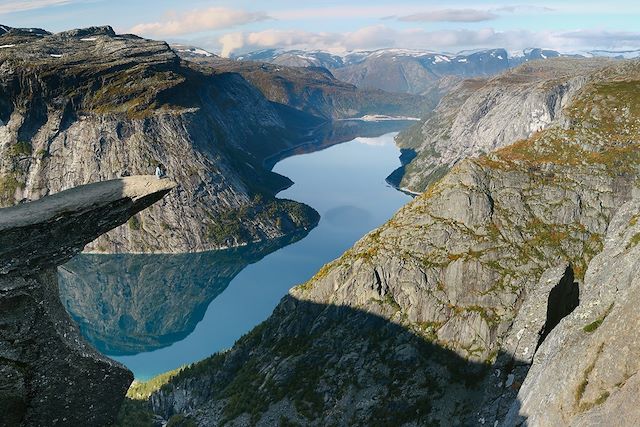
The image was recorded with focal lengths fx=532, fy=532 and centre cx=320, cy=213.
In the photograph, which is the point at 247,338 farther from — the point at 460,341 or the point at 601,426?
the point at 601,426

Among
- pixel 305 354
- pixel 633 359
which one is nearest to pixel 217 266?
pixel 305 354

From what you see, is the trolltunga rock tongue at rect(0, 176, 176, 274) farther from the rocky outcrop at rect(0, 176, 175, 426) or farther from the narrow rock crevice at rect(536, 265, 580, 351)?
the narrow rock crevice at rect(536, 265, 580, 351)

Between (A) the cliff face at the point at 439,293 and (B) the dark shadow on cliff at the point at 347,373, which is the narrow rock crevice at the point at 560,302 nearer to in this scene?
(A) the cliff face at the point at 439,293

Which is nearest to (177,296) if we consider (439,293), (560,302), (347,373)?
(347,373)

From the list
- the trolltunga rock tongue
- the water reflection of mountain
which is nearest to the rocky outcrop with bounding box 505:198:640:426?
the trolltunga rock tongue

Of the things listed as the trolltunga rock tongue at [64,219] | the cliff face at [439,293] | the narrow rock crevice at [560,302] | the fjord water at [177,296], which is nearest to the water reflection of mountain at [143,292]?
the fjord water at [177,296]

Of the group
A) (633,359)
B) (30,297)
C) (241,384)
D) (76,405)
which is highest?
(30,297)

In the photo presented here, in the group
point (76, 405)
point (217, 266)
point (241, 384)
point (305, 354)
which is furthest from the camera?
point (217, 266)
